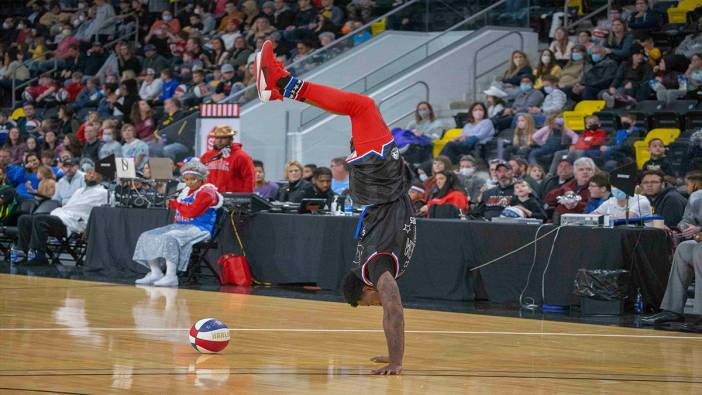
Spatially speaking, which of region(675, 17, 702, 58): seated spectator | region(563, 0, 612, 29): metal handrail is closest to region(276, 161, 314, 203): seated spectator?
region(675, 17, 702, 58): seated spectator

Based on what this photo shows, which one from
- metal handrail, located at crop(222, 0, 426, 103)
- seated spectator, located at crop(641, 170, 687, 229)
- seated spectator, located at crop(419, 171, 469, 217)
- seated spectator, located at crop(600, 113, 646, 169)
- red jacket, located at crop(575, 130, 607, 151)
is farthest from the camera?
metal handrail, located at crop(222, 0, 426, 103)

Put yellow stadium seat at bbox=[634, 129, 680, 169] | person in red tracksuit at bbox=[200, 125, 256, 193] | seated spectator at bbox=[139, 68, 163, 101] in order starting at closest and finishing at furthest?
1. person in red tracksuit at bbox=[200, 125, 256, 193]
2. yellow stadium seat at bbox=[634, 129, 680, 169]
3. seated spectator at bbox=[139, 68, 163, 101]

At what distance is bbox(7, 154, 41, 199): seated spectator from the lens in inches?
643

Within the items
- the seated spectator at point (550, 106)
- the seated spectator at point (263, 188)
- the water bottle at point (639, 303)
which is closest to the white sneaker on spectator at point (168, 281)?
the seated spectator at point (263, 188)

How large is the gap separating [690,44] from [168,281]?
837 centimetres

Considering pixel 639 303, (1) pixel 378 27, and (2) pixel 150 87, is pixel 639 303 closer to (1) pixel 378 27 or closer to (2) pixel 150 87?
(1) pixel 378 27

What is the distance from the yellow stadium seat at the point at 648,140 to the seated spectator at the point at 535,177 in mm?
1654

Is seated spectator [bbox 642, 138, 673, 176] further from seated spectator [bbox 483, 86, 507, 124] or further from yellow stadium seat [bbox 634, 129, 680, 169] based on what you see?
seated spectator [bbox 483, 86, 507, 124]

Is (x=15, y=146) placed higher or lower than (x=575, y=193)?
higher

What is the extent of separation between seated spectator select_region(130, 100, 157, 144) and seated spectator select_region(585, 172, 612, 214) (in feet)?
31.2

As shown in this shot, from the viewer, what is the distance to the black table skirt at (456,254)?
10.3 m

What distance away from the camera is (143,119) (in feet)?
64.3

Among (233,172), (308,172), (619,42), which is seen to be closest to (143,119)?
(308,172)

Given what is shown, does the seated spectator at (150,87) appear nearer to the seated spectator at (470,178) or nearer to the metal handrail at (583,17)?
the metal handrail at (583,17)
